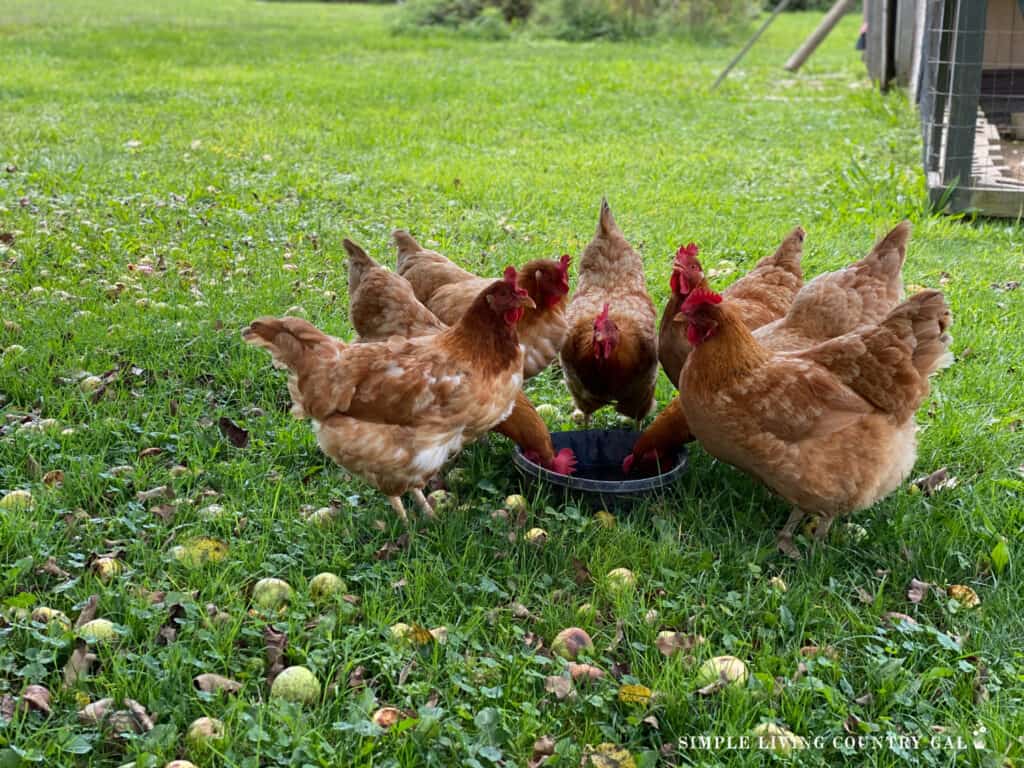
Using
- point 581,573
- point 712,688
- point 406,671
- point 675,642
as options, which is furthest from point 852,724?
point 406,671

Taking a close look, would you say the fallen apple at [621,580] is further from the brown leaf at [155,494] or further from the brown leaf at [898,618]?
the brown leaf at [155,494]

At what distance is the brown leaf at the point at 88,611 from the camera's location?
3.00 metres

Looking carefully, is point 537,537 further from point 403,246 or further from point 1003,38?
point 1003,38

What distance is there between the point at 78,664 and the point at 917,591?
288cm

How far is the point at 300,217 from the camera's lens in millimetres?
7680

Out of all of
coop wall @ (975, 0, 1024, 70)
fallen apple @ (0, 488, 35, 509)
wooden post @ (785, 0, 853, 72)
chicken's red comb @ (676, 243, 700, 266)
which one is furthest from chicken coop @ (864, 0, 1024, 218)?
fallen apple @ (0, 488, 35, 509)

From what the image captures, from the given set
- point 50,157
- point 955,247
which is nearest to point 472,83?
point 50,157

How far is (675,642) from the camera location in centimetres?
299

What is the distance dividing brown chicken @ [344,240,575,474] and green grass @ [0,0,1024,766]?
0.78 ft

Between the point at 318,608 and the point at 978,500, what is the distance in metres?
2.71

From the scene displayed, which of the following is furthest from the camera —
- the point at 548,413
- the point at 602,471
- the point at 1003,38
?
the point at 1003,38

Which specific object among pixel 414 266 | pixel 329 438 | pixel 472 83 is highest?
pixel 472 83

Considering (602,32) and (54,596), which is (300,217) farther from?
(602,32)

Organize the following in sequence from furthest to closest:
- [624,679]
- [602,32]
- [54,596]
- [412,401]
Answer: [602,32], [412,401], [54,596], [624,679]
